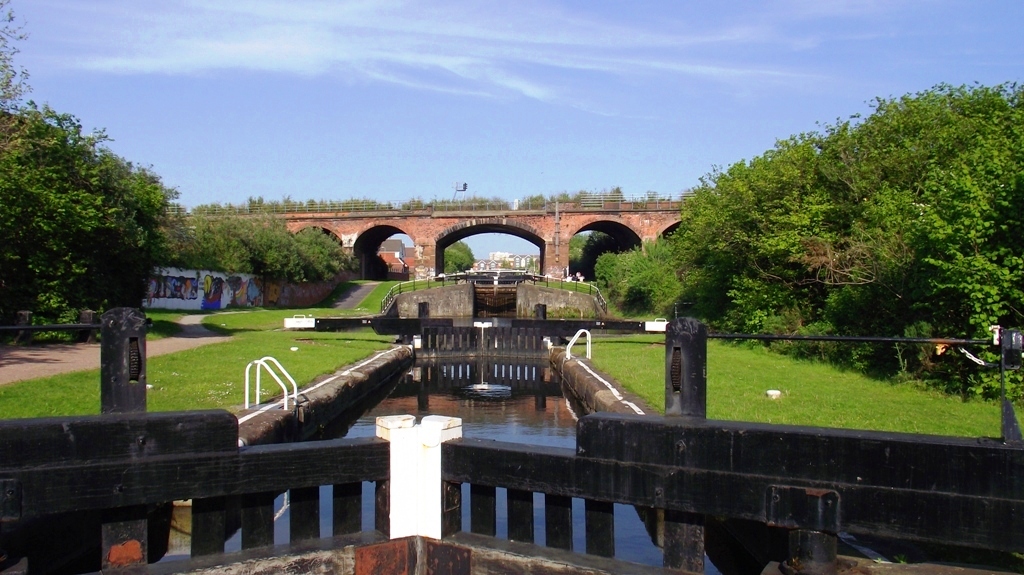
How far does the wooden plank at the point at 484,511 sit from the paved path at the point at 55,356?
18.4ft

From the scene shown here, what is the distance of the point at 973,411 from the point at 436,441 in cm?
716

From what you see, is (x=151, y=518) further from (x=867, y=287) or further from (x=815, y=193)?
(x=815, y=193)

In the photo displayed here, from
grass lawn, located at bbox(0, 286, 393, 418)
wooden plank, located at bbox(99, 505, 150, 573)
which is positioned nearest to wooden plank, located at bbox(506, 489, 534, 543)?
wooden plank, located at bbox(99, 505, 150, 573)

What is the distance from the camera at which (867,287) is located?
1534 centimetres

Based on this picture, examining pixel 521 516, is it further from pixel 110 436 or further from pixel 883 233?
pixel 883 233

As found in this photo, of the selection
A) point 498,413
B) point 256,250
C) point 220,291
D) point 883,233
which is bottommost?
point 498,413

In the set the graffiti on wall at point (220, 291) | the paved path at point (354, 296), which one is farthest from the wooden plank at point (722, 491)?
the paved path at point (354, 296)

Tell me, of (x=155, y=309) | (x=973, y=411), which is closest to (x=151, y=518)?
(x=973, y=411)

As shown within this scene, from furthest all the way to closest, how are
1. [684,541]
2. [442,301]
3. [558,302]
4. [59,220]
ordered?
[442,301]
[558,302]
[59,220]
[684,541]

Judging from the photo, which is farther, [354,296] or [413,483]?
[354,296]

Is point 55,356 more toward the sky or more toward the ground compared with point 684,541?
more toward the sky

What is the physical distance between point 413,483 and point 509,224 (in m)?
51.0

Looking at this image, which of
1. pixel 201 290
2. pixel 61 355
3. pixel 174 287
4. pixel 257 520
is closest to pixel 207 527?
pixel 257 520

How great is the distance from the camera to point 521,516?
16.2 ft
